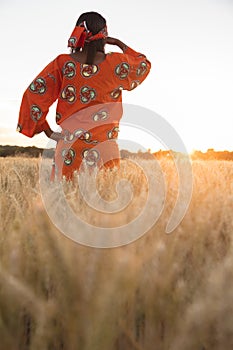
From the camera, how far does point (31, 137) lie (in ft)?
9.46

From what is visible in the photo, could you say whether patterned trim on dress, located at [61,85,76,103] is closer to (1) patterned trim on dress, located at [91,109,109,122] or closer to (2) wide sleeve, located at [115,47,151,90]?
(1) patterned trim on dress, located at [91,109,109,122]

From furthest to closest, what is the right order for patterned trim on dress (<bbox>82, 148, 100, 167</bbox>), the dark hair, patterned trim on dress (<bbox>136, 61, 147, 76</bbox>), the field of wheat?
patterned trim on dress (<bbox>136, 61, 147, 76</bbox>) < patterned trim on dress (<bbox>82, 148, 100, 167</bbox>) < the dark hair < the field of wheat

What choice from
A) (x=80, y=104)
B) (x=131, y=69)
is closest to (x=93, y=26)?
(x=131, y=69)

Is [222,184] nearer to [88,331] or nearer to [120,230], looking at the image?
[120,230]

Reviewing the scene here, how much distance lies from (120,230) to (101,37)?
2.16 m

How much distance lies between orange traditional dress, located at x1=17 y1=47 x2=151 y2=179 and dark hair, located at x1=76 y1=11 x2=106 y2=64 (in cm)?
7

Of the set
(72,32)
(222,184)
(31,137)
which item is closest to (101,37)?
(72,32)

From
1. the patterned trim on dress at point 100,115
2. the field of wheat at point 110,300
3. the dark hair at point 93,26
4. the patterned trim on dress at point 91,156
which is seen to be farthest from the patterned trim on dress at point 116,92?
the field of wheat at point 110,300

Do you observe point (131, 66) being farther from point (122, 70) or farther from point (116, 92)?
point (116, 92)

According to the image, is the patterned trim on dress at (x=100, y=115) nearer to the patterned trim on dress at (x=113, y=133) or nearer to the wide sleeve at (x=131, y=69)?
the patterned trim on dress at (x=113, y=133)

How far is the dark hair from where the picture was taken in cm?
270

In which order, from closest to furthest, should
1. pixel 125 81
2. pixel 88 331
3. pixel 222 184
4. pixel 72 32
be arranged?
pixel 88 331
pixel 222 184
pixel 72 32
pixel 125 81

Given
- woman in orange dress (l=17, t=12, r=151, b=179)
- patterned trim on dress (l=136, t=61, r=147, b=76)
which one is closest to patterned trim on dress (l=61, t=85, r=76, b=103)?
woman in orange dress (l=17, t=12, r=151, b=179)

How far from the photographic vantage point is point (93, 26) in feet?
8.86
